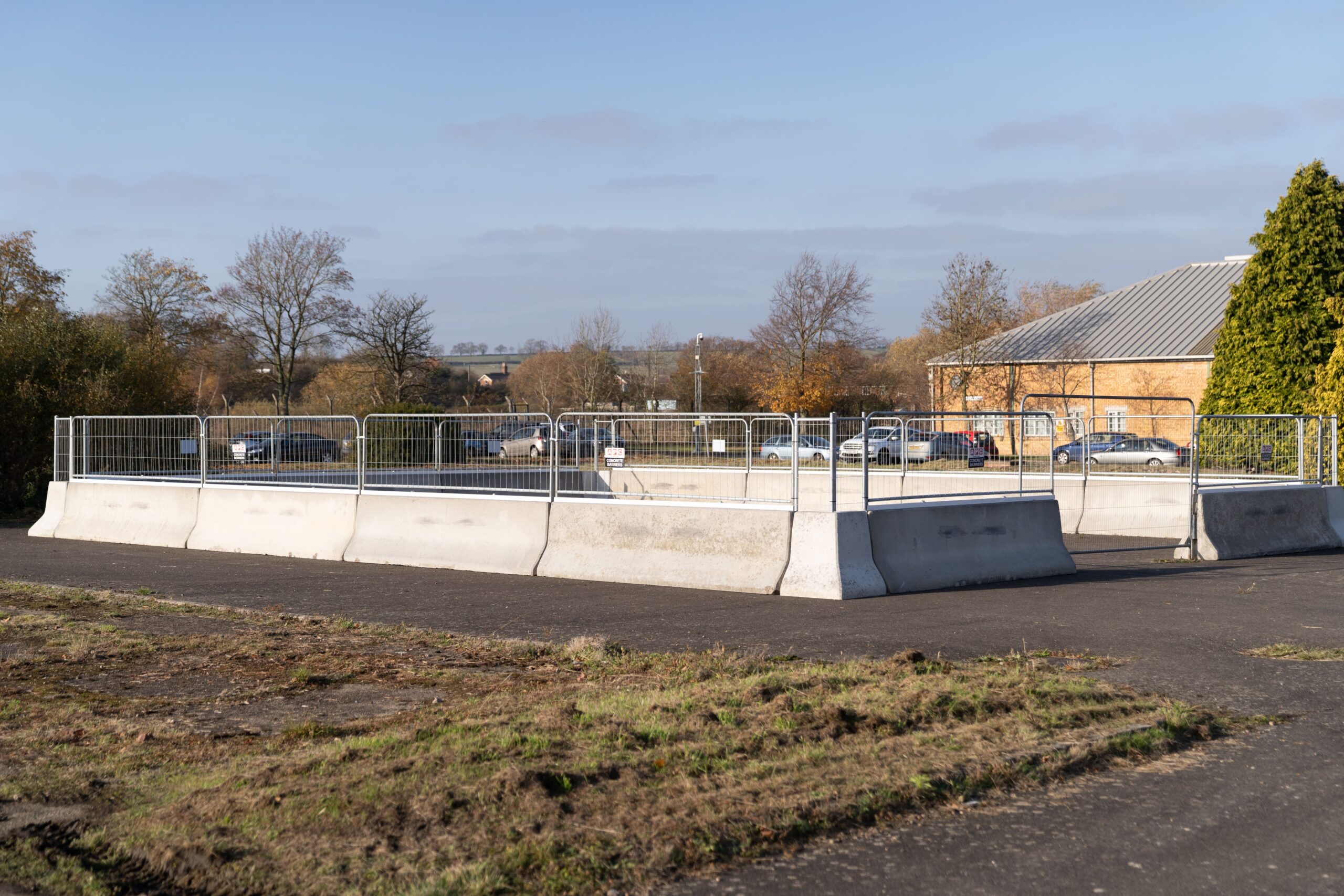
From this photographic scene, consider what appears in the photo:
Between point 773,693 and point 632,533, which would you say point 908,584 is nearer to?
point 632,533

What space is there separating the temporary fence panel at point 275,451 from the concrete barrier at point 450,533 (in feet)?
6.88

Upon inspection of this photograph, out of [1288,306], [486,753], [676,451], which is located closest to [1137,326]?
[1288,306]

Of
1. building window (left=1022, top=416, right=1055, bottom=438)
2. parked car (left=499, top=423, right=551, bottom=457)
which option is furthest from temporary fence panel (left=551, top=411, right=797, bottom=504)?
building window (left=1022, top=416, right=1055, bottom=438)

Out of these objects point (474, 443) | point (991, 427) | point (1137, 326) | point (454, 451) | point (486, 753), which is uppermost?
point (1137, 326)

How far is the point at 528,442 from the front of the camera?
54.5 ft

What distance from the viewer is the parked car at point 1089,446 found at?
A: 68.6 ft

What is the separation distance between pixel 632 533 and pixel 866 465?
2819mm

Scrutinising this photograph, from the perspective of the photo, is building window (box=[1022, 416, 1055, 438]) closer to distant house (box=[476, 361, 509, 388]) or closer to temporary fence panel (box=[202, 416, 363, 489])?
temporary fence panel (box=[202, 416, 363, 489])

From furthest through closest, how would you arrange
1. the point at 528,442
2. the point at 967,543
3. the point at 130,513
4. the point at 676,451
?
the point at 130,513, the point at 676,451, the point at 528,442, the point at 967,543

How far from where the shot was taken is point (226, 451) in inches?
730

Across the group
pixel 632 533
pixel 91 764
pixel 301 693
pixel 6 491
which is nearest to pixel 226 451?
pixel 632 533

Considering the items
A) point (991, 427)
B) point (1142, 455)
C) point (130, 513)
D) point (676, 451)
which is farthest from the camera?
point (1142, 455)

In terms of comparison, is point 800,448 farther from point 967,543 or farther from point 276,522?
point 276,522

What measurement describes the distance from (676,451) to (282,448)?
654cm
